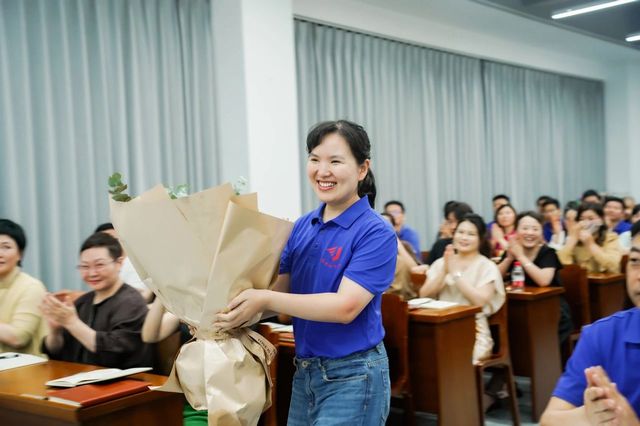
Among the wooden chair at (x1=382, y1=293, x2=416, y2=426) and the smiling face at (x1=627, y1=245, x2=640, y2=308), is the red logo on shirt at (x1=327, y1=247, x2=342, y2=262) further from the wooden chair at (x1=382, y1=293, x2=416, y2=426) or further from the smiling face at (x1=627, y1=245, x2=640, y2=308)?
the wooden chair at (x1=382, y1=293, x2=416, y2=426)

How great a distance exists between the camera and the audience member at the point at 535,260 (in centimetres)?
432

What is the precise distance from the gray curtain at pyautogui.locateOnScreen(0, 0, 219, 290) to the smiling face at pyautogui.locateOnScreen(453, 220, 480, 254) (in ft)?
7.59

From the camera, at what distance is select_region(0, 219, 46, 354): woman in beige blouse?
2.76 metres

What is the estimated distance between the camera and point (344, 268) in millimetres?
1651

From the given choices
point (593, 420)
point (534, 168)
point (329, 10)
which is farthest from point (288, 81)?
A: point (534, 168)

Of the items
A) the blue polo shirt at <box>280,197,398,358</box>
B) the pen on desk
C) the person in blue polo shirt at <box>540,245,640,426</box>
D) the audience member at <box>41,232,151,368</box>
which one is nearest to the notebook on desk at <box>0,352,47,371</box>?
the pen on desk

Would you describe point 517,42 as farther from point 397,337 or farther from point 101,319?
point 101,319

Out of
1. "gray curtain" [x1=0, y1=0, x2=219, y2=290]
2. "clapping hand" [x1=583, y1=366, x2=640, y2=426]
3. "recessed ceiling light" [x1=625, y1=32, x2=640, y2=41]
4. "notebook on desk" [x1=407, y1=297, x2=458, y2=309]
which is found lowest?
"notebook on desk" [x1=407, y1=297, x2=458, y2=309]

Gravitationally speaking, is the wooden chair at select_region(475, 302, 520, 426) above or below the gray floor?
above

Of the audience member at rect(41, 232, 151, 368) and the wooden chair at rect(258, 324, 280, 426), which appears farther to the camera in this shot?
the wooden chair at rect(258, 324, 280, 426)

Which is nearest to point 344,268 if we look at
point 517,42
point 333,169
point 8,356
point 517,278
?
point 333,169

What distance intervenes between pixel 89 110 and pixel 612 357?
162 inches

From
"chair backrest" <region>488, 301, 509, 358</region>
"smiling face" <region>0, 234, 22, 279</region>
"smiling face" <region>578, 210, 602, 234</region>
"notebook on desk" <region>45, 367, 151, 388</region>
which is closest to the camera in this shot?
"notebook on desk" <region>45, 367, 151, 388</region>

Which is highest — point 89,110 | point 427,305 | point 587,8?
point 587,8
